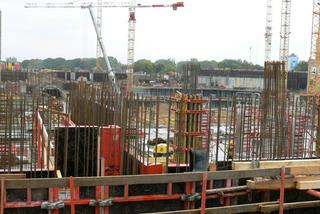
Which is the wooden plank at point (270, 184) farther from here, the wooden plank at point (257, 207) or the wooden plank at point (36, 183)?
the wooden plank at point (36, 183)

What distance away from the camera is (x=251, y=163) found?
7.64 m

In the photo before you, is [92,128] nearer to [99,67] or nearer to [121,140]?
[121,140]

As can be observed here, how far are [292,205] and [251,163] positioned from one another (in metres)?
1.00

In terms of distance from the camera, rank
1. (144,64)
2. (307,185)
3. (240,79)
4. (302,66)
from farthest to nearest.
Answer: (144,64), (302,66), (240,79), (307,185)

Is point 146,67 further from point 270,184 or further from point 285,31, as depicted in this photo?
point 270,184

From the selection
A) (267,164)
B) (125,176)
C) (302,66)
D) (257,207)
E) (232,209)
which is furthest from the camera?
(302,66)

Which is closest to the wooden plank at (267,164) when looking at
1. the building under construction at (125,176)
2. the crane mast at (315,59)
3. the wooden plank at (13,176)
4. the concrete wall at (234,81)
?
the building under construction at (125,176)

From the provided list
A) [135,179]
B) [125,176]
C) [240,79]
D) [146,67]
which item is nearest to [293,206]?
[135,179]

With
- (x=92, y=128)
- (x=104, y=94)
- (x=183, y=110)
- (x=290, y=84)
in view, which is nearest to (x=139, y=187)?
(x=92, y=128)

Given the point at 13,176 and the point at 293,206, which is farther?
the point at 293,206

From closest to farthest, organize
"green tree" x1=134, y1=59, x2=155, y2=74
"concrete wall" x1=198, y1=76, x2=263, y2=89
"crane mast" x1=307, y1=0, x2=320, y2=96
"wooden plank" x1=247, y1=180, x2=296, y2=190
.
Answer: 1. "wooden plank" x1=247, y1=180, x2=296, y2=190
2. "crane mast" x1=307, y1=0, x2=320, y2=96
3. "concrete wall" x1=198, y1=76, x2=263, y2=89
4. "green tree" x1=134, y1=59, x2=155, y2=74

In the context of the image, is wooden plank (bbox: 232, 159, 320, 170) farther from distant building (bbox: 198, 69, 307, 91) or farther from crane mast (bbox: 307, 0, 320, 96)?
distant building (bbox: 198, 69, 307, 91)

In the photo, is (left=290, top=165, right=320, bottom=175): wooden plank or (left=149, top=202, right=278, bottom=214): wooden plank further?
(left=290, top=165, right=320, bottom=175): wooden plank

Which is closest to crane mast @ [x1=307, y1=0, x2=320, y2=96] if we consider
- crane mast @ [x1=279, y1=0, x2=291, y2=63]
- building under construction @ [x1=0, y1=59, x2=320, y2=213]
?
crane mast @ [x1=279, y1=0, x2=291, y2=63]
